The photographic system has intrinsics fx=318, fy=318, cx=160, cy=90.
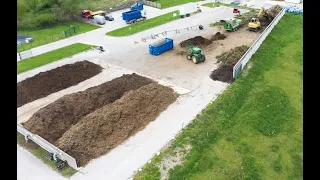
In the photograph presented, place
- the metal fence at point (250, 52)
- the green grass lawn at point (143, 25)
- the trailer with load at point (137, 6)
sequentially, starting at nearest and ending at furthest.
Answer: the metal fence at point (250, 52) → the green grass lawn at point (143, 25) → the trailer with load at point (137, 6)

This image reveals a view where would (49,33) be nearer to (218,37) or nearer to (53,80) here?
(53,80)

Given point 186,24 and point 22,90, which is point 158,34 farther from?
point 22,90

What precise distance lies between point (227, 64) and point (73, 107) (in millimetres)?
14644

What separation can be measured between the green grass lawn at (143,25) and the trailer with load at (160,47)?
764cm

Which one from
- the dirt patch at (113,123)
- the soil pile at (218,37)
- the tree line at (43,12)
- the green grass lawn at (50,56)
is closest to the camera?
the dirt patch at (113,123)

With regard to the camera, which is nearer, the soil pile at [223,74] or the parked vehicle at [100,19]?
the soil pile at [223,74]

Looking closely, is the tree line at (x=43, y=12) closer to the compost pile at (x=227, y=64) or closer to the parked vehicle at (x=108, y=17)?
the parked vehicle at (x=108, y=17)

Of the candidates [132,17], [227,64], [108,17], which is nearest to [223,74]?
[227,64]

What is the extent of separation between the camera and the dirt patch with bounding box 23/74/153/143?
69.4 ft

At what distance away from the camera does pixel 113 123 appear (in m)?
21.2

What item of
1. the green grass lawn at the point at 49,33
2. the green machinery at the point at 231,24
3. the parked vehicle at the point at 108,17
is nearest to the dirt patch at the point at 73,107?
the green machinery at the point at 231,24

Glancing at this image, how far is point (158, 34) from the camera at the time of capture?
3881cm

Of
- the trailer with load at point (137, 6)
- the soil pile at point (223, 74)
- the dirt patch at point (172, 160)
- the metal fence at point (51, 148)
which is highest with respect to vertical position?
the trailer with load at point (137, 6)

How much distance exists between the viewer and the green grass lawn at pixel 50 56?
105 feet
